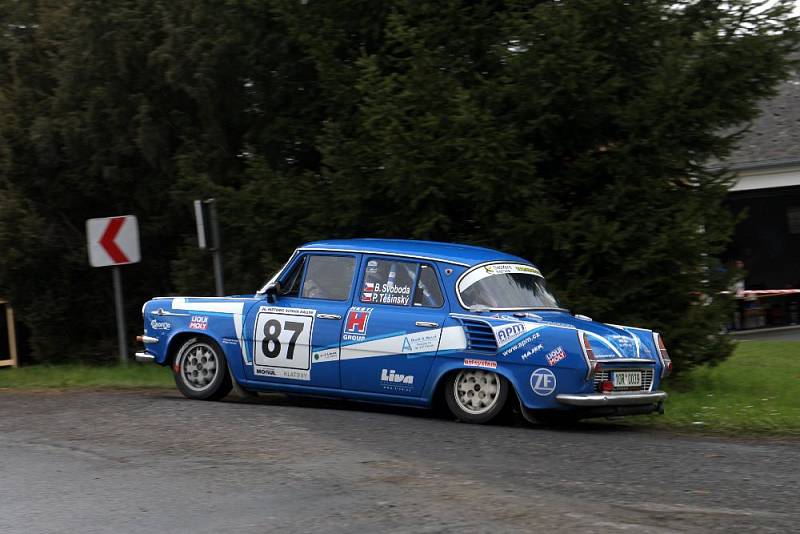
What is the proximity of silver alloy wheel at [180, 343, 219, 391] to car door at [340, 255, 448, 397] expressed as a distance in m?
1.67

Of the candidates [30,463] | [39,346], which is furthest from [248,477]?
[39,346]

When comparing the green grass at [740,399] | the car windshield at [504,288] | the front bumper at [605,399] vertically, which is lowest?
the green grass at [740,399]

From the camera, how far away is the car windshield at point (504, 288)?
10.6 m

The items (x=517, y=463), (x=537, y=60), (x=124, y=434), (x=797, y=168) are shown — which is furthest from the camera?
(x=797, y=168)

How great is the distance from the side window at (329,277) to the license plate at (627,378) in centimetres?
268

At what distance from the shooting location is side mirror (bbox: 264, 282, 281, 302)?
37.5 feet

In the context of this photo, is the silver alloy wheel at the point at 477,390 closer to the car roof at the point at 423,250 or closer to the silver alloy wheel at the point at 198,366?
the car roof at the point at 423,250

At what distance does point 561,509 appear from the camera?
671 cm

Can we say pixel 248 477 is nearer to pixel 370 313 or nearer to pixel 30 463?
pixel 30 463

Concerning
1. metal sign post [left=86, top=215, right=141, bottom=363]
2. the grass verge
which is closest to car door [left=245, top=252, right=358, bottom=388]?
the grass verge

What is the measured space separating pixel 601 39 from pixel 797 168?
46.5ft

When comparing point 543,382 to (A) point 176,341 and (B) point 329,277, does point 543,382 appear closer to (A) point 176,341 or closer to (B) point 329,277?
(B) point 329,277

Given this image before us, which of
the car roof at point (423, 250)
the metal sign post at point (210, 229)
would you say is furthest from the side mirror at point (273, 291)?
the metal sign post at point (210, 229)

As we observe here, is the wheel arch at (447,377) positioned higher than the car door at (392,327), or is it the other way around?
the car door at (392,327)
